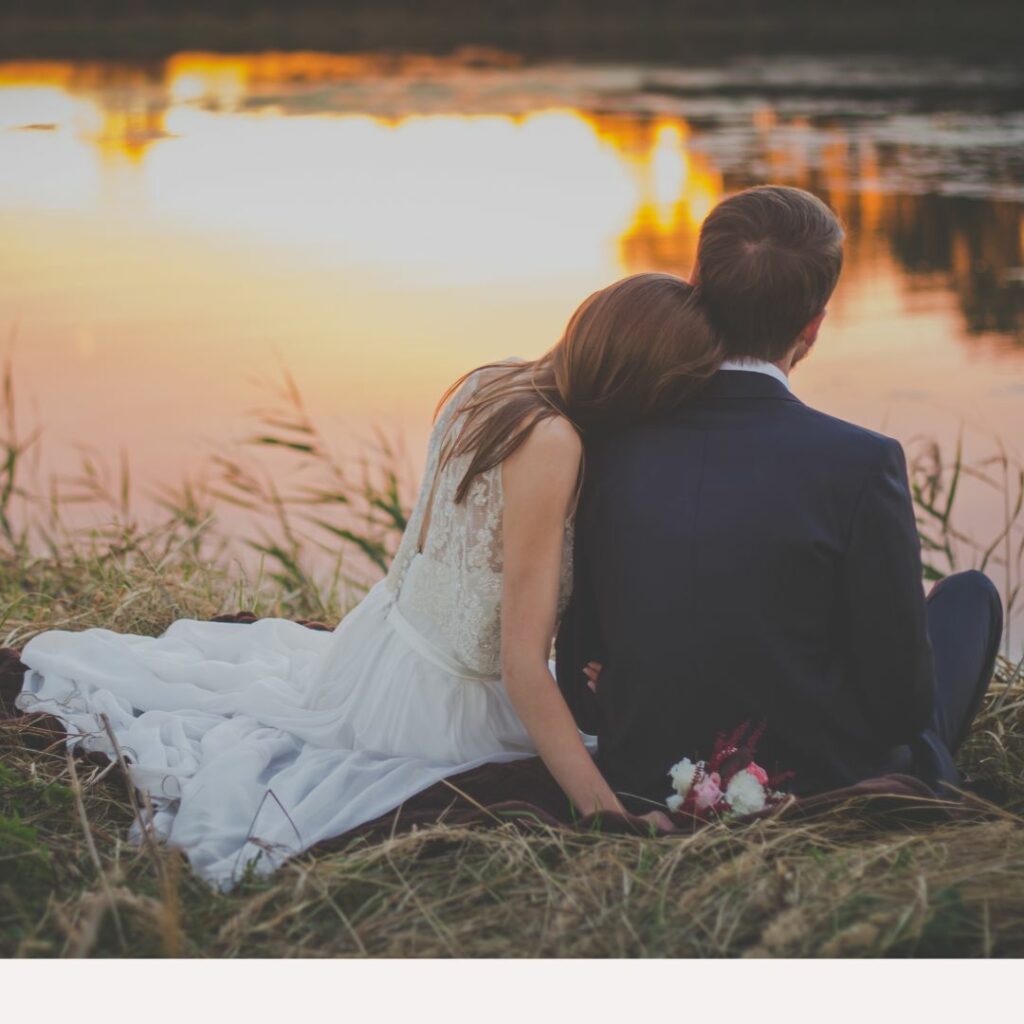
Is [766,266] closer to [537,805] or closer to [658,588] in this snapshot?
[658,588]

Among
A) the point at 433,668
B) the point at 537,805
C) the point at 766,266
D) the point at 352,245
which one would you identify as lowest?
the point at 537,805

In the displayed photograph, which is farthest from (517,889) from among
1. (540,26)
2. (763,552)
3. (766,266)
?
(540,26)

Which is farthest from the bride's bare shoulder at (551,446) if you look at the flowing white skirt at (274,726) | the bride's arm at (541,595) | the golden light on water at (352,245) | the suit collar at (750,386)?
the golden light on water at (352,245)

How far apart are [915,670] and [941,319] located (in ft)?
16.4

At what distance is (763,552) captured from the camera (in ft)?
6.82

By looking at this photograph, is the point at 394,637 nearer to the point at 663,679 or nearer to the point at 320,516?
the point at 663,679

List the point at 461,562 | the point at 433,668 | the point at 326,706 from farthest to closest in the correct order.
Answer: the point at 326,706 → the point at 433,668 → the point at 461,562

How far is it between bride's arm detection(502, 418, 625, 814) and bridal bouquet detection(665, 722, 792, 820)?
0.12 metres

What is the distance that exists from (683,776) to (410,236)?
19.6 ft

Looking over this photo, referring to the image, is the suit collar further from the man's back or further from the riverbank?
the riverbank

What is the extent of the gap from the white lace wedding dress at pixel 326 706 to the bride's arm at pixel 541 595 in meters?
0.10

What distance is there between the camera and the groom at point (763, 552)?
6.80 ft

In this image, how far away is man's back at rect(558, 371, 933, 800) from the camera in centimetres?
207
